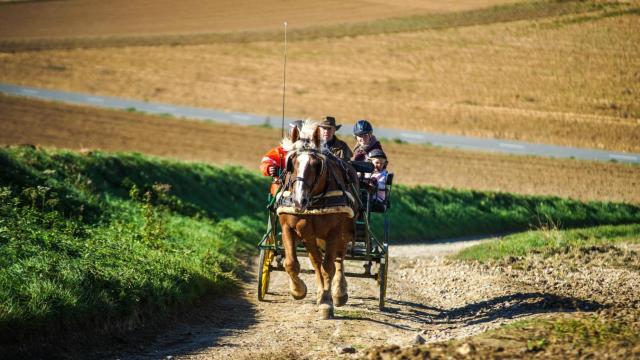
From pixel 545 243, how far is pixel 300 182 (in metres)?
9.36

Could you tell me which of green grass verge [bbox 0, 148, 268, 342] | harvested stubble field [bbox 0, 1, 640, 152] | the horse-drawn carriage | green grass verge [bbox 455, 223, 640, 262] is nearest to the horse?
the horse-drawn carriage

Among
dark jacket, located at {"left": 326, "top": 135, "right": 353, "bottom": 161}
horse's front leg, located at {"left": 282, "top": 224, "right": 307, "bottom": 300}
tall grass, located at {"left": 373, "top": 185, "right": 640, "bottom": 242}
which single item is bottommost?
tall grass, located at {"left": 373, "top": 185, "right": 640, "bottom": 242}

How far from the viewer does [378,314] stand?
11.1 m

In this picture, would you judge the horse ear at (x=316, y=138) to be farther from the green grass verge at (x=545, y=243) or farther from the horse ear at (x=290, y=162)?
the green grass verge at (x=545, y=243)

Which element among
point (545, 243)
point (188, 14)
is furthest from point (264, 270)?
point (188, 14)

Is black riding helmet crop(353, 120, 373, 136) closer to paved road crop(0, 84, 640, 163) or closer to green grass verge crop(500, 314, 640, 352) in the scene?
green grass verge crop(500, 314, 640, 352)

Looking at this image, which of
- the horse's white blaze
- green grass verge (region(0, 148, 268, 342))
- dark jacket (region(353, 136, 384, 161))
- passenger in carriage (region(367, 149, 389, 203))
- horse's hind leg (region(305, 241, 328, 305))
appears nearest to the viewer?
green grass verge (region(0, 148, 268, 342))

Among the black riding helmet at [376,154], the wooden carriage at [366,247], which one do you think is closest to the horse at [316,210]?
the wooden carriage at [366,247]

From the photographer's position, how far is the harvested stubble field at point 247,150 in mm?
28797

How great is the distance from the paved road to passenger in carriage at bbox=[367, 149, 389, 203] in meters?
21.2

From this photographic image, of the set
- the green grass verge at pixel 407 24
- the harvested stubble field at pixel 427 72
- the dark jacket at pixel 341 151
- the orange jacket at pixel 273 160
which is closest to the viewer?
the orange jacket at pixel 273 160

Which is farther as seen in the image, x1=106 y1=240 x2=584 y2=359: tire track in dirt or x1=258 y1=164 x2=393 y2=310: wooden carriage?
x1=258 y1=164 x2=393 y2=310: wooden carriage

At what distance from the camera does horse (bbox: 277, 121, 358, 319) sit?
10.0 metres

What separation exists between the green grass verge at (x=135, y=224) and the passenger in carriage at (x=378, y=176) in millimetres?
2729
